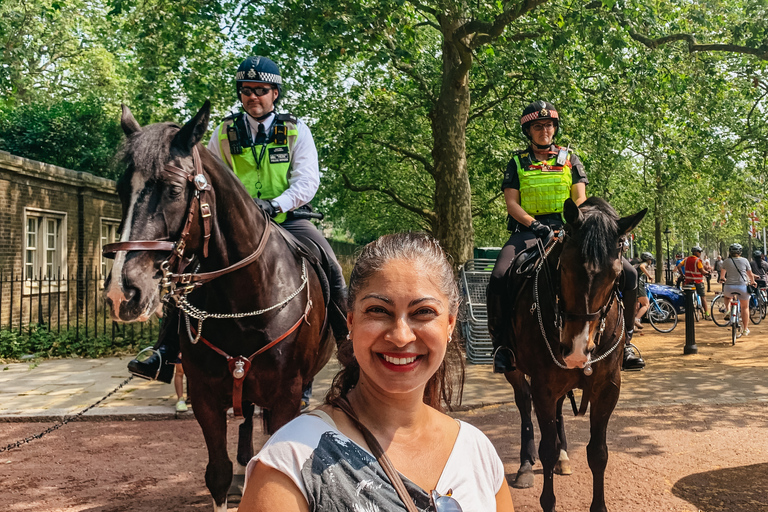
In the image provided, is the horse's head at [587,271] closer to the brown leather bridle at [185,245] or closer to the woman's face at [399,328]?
the brown leather bridle at [185,245]

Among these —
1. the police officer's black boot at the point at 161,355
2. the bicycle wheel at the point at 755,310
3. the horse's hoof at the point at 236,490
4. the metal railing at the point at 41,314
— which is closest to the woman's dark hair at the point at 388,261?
the police officer's black boot at the point at 161,355

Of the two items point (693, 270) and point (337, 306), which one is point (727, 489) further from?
point (693, 270)

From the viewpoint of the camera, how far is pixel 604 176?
56.4ft

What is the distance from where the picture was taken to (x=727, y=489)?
17.3ft

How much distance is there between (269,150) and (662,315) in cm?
1626

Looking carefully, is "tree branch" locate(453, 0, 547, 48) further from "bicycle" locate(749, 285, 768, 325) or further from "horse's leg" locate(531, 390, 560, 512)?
"bicycle" locate(749, 285, 768, 325)

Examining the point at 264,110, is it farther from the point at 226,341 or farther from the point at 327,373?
the point at 327,373

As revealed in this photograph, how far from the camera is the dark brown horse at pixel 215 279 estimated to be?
10.3ft

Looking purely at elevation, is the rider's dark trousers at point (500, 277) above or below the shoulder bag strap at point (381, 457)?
above

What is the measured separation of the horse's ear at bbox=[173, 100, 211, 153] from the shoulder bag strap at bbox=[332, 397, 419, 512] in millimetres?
2118

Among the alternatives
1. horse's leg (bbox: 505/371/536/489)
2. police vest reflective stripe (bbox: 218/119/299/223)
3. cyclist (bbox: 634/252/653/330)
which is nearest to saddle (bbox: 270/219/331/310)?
police vest reflective stripe (bbox: 218/119/299/223)

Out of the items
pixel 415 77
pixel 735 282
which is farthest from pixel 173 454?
pixel 735 282

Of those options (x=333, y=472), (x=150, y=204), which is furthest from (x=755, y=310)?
(x=333, y=472)

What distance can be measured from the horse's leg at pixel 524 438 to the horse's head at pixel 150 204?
3.66 meters
